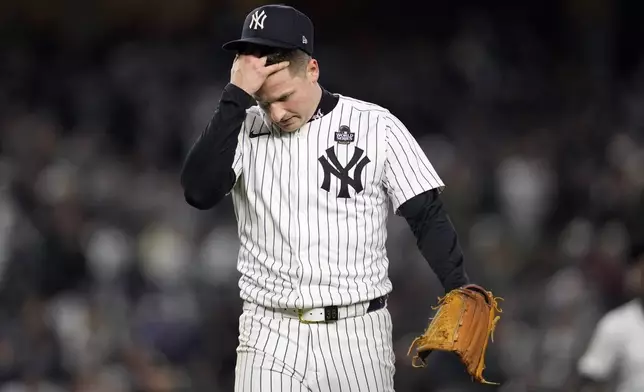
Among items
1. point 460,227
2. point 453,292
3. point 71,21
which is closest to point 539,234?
point 460,227

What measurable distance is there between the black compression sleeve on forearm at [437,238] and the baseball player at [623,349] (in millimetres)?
1634

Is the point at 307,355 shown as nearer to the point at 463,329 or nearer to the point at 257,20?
the point at 463,329

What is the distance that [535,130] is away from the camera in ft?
33.9

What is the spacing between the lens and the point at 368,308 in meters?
3.53

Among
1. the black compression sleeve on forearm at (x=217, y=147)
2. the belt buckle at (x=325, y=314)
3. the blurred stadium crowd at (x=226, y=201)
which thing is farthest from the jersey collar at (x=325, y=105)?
the blurred stadium crowd at (x=226, y=201)

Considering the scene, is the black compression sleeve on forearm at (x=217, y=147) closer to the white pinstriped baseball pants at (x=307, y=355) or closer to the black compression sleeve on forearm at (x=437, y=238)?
the white pinstriped baseball pants at (x=307, y=355)

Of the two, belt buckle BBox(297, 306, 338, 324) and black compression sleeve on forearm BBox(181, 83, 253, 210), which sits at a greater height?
black compression sleeve on forearm BBox(181, 83, 253, 210)

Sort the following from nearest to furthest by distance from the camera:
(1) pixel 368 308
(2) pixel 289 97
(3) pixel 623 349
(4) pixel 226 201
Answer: (2) pixel 289 97 < (1) pixel 368 308 < (3) pixel 623 349 < (4) pixel 226 201

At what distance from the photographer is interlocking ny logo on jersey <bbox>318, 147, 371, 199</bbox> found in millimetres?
3455

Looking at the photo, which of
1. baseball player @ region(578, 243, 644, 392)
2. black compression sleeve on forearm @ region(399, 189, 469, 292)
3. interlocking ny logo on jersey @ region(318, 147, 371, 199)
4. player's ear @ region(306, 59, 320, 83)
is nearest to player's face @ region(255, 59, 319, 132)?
player's ear @ region(306, 59, 320, 83)

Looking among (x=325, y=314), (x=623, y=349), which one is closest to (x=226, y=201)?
(x=623, y=349)

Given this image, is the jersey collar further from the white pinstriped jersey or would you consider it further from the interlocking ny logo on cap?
the interlocking ny logo on cap

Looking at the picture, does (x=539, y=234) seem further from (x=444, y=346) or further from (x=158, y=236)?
(x=444, y=346)

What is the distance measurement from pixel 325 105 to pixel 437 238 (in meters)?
0.52
